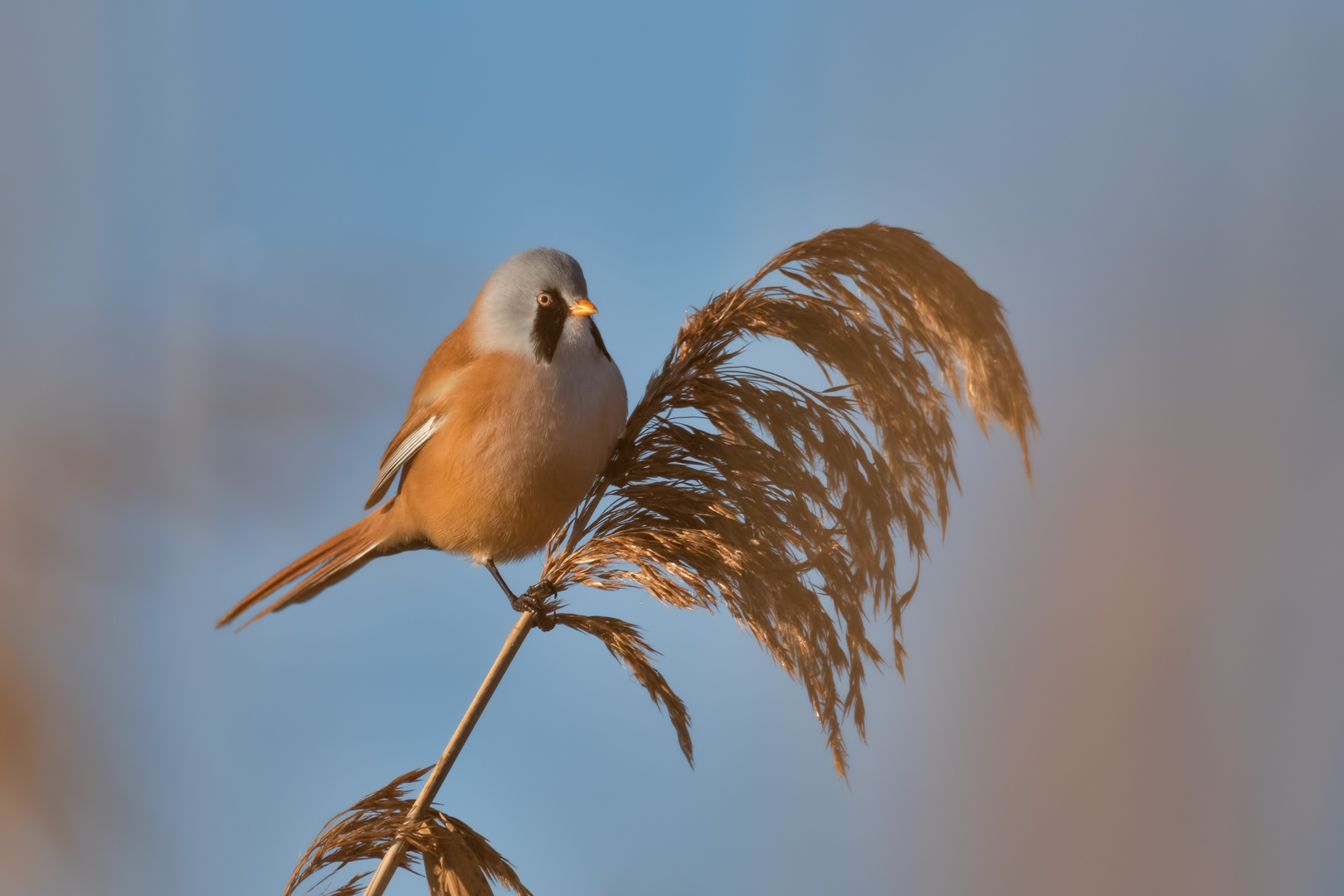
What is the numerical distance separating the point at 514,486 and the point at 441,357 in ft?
1.43

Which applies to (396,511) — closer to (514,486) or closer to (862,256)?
(514,486)

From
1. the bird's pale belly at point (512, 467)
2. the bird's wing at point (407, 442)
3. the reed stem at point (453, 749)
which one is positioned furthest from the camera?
the bird's wing at point (407, 442)

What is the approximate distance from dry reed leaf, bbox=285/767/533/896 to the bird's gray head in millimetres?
773

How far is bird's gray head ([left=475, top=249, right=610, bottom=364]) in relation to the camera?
178cm

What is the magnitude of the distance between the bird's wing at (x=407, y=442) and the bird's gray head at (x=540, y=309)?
0.18m

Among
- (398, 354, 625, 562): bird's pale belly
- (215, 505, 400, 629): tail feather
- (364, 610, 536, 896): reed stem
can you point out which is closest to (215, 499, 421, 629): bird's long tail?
(215, 505, 400, 629): tail feather

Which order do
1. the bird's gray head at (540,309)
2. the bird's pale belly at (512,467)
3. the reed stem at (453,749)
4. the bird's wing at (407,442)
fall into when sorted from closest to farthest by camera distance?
1. the reed stem at (453,749)
2. the bird's pale belly at (512,467)
3. the bird's gray head at (540,309)
4. the bird's wing at (407,442)

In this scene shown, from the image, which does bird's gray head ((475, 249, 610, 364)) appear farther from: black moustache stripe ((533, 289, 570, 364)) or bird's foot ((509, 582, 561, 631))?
bird's foot ((509, 582, 561, 631))

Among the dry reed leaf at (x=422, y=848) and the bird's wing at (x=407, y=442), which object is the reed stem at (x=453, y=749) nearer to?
the dry reed leaf at (x=422, y=848)

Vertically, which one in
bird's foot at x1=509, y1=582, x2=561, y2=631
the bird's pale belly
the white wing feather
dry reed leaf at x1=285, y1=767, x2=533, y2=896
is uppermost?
the white wing feather

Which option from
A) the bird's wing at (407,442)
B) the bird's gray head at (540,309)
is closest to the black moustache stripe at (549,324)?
the bird's gray head at (540,309)

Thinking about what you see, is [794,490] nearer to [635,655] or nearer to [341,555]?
[635,655]

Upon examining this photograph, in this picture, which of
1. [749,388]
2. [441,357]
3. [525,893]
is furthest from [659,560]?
[441,357]

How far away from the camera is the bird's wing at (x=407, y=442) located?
1.95 m
